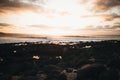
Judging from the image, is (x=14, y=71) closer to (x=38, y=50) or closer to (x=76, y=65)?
(x=76, y=65)

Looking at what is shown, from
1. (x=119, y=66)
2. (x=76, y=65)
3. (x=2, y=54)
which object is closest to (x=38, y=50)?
(x=2, y=54)

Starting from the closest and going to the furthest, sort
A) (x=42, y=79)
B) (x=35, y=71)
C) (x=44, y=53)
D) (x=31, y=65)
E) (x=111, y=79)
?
(x=111, y=79) < (x=42, y=79) < (x=35, y=71) < (x=31, y=65) < (x=44, y=53)

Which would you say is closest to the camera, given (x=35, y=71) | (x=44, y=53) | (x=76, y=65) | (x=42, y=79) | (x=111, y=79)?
(x=111, y=79)

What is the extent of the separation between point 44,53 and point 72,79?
12713mm

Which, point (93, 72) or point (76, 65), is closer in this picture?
point (93, 72)

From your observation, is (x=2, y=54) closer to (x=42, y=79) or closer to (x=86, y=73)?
(x=42, y=79)

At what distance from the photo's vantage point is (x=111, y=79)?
42.2ft

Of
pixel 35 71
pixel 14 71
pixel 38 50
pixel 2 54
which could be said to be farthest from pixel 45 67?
pixel 38 50

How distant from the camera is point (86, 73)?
14.1 m

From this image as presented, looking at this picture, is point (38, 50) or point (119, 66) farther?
point (38, 50)

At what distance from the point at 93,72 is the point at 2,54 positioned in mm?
13098

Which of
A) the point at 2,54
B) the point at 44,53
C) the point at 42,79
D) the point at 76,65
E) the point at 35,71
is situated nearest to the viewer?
the point at 42,79

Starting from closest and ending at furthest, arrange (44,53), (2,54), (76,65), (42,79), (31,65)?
(42,79), (31,65), (76,65), (2,54), (44,53)

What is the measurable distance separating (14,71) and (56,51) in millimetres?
11066
